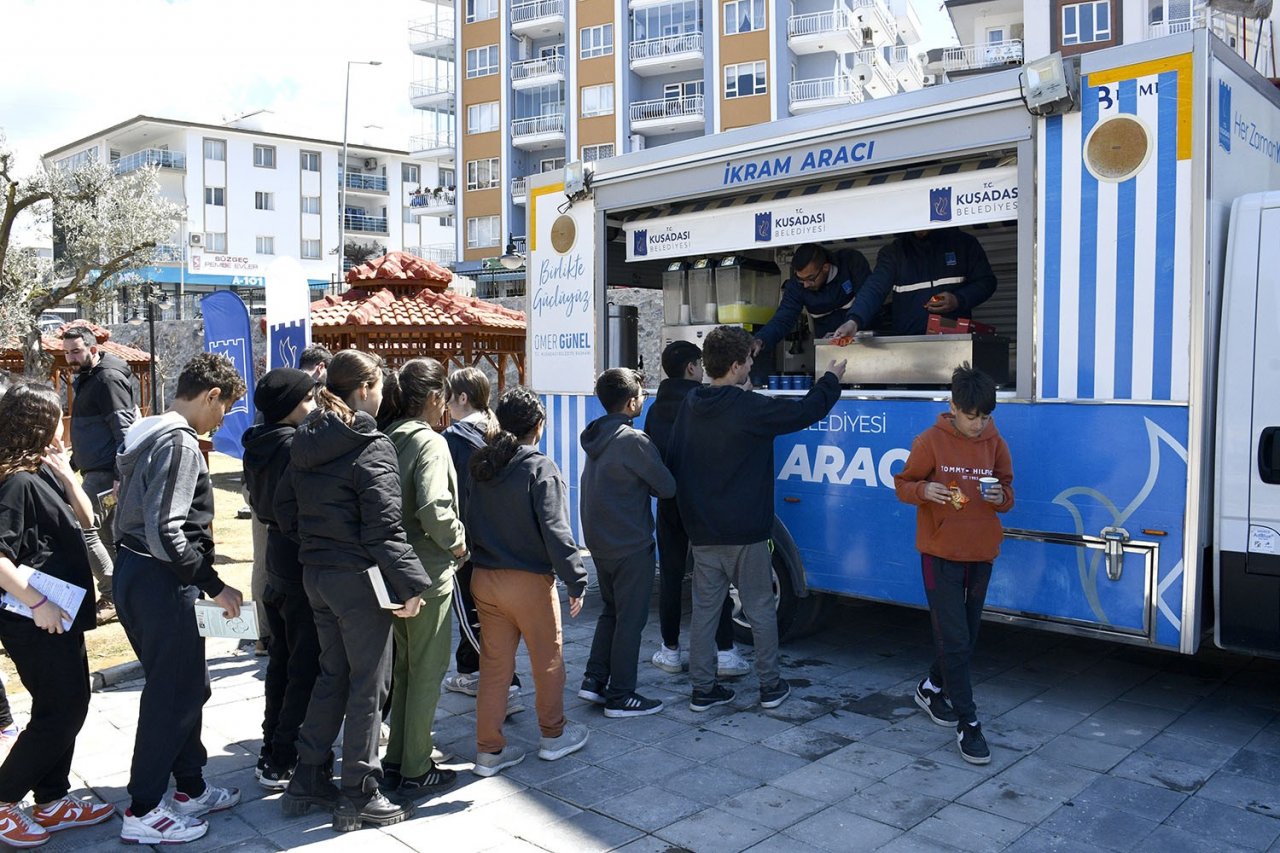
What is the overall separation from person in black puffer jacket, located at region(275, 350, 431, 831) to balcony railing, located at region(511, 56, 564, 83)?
40.4m

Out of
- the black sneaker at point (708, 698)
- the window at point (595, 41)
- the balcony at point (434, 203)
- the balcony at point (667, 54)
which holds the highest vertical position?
the window at point (595, 41)

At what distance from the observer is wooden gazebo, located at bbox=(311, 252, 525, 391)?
12594 millimetres

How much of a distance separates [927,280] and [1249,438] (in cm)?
203

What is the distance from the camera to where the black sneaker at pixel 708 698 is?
4832 mm

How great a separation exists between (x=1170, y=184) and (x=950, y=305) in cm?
156

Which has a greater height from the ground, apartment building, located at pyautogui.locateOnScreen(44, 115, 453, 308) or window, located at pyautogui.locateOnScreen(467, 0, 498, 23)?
window, located at pyautogui.locateOnScreen(467, 0, 498, 23)

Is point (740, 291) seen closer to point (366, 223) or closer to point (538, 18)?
point (538, 18)

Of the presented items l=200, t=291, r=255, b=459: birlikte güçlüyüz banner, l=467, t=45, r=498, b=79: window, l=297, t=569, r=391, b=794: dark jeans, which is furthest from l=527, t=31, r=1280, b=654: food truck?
l=467, t=45, r=498, b=79: window

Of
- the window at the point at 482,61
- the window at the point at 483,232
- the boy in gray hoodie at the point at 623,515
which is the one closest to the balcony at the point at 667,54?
the window at the point at 482,61

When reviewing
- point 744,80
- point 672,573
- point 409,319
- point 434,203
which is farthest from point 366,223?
point 672,573

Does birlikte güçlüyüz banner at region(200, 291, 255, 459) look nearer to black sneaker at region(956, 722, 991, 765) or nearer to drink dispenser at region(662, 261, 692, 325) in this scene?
drink dispenser at region(662, 261, 692, 325)

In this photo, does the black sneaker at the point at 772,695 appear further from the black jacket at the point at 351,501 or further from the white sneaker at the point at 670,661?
the black jacket at the point at 351,501

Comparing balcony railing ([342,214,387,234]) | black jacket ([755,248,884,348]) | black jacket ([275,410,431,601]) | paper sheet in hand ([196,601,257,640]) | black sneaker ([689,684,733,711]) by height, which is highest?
balcony railing ([342,214,387,234])

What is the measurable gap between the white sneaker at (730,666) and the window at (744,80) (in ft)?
115
